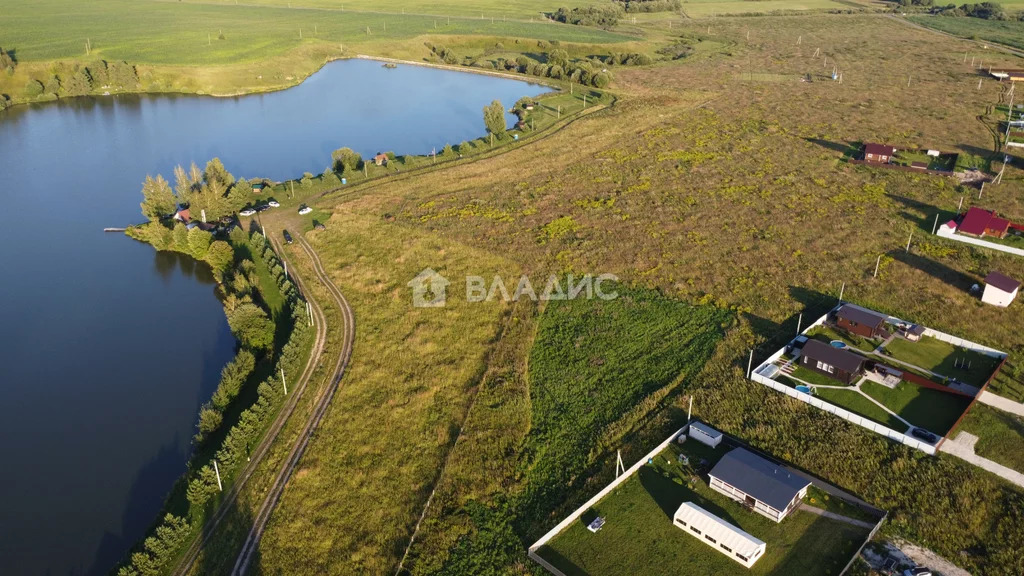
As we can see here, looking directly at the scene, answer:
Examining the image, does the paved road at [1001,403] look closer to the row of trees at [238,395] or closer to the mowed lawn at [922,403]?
the mowed lawn at [922,403]

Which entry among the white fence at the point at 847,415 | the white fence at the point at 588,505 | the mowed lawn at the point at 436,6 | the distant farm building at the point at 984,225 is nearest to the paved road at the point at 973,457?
the white fence at the point at 847,415

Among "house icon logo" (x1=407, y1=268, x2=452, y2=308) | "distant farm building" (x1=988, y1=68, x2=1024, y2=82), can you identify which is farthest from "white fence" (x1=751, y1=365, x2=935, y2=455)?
"distant farm building" (x1=988, y1=68, x2=1024, y2=82)

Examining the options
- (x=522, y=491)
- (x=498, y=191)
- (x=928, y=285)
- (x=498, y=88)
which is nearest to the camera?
(x=522, y=491)

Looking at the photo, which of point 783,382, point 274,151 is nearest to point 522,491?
point 783,382

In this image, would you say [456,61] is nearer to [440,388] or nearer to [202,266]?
[202,266]

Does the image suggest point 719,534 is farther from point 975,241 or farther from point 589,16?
point 589,16

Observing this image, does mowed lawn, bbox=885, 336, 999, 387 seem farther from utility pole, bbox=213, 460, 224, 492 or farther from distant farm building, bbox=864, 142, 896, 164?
utility pole, bbox=213, 460, 224, 492
